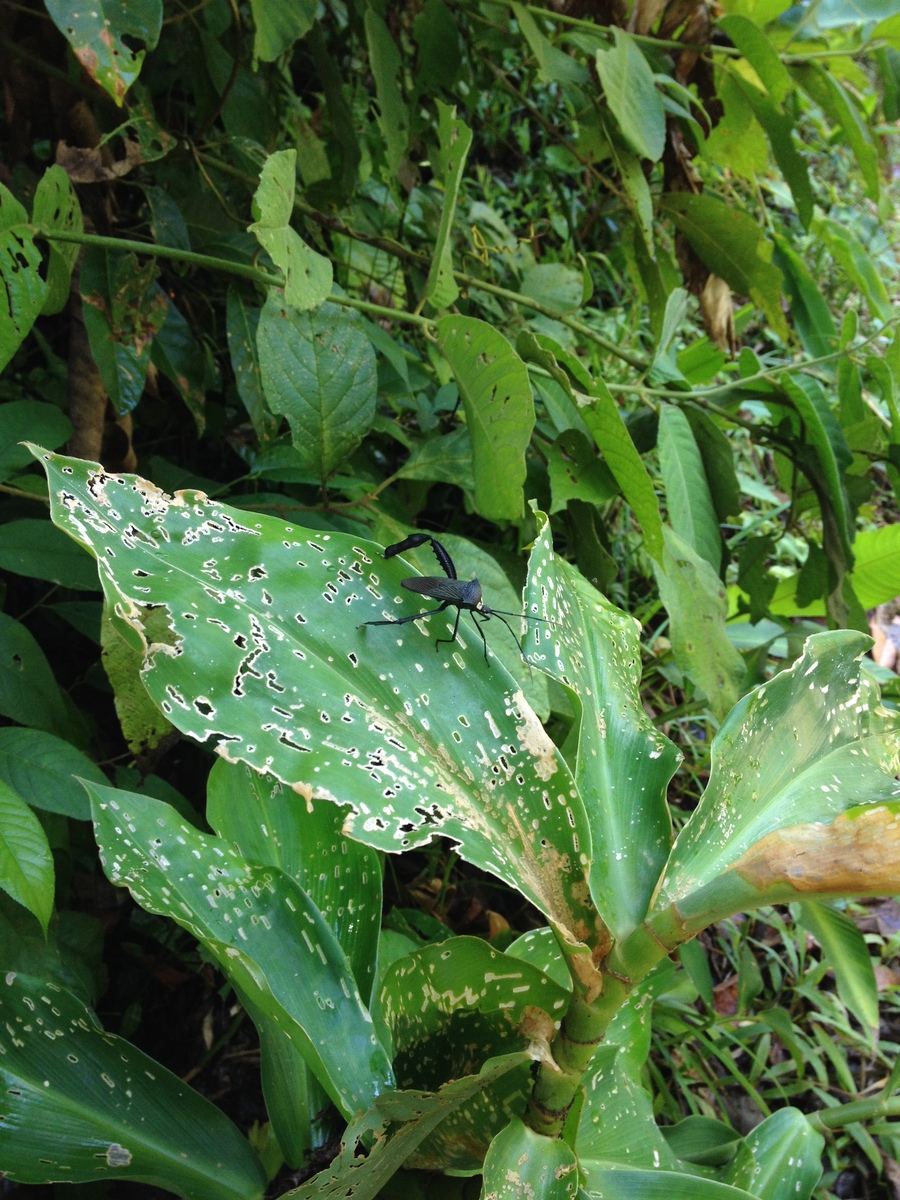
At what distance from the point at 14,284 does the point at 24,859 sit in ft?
2.00

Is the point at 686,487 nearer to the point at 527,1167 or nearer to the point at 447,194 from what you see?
the point at 447,194

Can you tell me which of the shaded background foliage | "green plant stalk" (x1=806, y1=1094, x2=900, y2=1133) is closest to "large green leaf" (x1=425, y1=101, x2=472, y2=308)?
the shaded background foliage

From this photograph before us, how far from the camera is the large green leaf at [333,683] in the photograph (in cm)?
64

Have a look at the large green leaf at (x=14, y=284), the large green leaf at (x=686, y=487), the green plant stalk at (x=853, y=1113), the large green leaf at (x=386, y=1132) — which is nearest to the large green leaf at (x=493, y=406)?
the large green leaf at (x=686, y=487)

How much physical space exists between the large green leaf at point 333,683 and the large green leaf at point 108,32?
476 millimetres

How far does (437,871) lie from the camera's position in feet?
5.66

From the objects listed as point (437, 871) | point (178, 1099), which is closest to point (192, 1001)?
point (437, 871)

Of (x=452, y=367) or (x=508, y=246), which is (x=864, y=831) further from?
(x=508, y=246)

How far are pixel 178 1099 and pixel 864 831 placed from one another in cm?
67

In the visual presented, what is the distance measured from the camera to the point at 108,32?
886 mm

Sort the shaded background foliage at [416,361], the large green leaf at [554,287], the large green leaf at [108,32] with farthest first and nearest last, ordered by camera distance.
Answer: the large green leaf at [554,287]
the shaded background foliage at [416,361]
the large green leaf at [108,32]

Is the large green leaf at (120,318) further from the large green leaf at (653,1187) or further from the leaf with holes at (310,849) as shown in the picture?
the large green leaf at (653,1187)

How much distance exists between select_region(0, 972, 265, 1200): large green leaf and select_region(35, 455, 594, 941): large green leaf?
383 mm

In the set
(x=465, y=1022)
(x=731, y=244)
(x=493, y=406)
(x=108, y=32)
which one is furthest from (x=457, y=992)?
(x=731, y=244)
